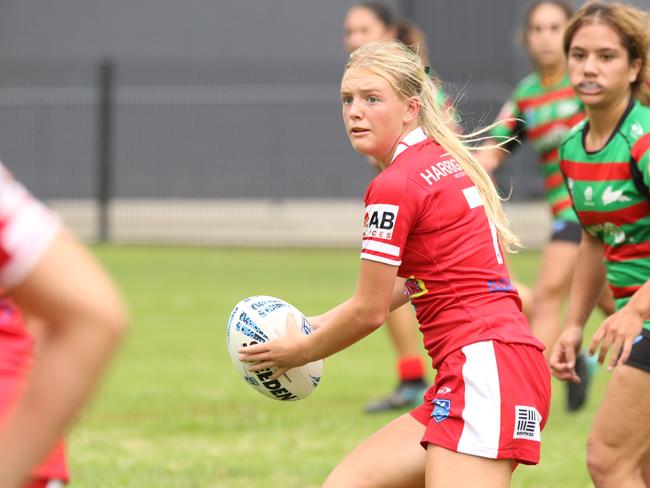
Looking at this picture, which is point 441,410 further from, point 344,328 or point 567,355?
point 567,355

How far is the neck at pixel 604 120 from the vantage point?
468 centimetres

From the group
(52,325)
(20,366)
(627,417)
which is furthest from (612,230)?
(52,325)

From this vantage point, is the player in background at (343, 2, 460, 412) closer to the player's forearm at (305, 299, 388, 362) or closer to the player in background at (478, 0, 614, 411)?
the player in background at (478, 0, 614, 411)

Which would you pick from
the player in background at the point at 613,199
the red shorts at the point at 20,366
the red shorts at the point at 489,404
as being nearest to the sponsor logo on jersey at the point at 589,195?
the player in background at the point at 613,199

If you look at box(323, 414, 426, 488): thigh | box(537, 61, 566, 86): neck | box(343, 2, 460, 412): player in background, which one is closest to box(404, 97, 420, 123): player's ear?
box(323, 414, 426, 488): thigh

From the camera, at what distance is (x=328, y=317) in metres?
4.23

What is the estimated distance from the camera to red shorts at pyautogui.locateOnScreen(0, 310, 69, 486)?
2.95 meters

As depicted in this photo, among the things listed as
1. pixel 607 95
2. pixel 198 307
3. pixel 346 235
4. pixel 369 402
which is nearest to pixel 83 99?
pixel 346 235

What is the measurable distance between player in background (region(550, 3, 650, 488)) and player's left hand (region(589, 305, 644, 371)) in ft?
0.59

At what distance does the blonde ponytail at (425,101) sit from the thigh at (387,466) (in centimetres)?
70

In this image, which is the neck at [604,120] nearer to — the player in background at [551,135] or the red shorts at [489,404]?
the red shorts at [489,404]

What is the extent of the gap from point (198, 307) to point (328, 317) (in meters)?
9.04

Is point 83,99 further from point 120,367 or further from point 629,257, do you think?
point 629,257

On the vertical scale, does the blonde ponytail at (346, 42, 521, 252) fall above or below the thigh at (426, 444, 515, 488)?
above
